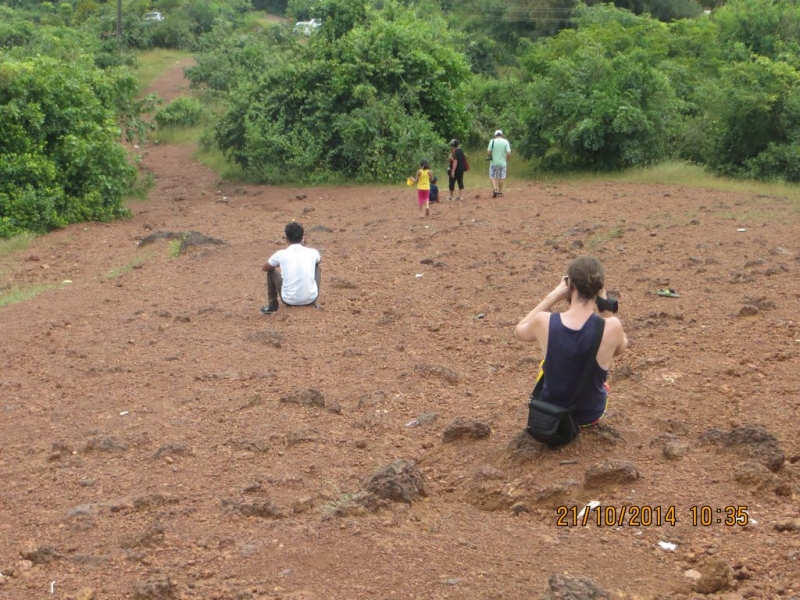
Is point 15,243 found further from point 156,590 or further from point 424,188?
point 156,590

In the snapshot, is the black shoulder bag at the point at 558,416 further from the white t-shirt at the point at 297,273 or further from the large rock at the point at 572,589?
the white t-shirt at the point at 297,273

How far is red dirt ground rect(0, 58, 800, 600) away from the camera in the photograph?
409 centimetres

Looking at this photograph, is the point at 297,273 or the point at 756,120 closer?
the point at 297,273

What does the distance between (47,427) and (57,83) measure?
493 inches

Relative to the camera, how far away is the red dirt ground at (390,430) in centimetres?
409

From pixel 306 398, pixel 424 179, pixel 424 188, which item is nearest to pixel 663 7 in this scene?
pixel 424 179

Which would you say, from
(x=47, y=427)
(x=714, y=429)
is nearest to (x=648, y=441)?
(x=714, y=429)

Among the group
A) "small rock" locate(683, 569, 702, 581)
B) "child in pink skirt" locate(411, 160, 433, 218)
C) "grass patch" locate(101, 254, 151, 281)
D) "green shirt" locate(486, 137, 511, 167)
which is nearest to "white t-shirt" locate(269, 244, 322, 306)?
"grass patch" locate(101, 254, 151, 281)

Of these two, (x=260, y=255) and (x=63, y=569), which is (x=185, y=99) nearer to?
(x=260, y=255)

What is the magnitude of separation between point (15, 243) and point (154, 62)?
106 ft

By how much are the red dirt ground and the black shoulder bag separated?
13 cm

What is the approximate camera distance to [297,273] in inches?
384
